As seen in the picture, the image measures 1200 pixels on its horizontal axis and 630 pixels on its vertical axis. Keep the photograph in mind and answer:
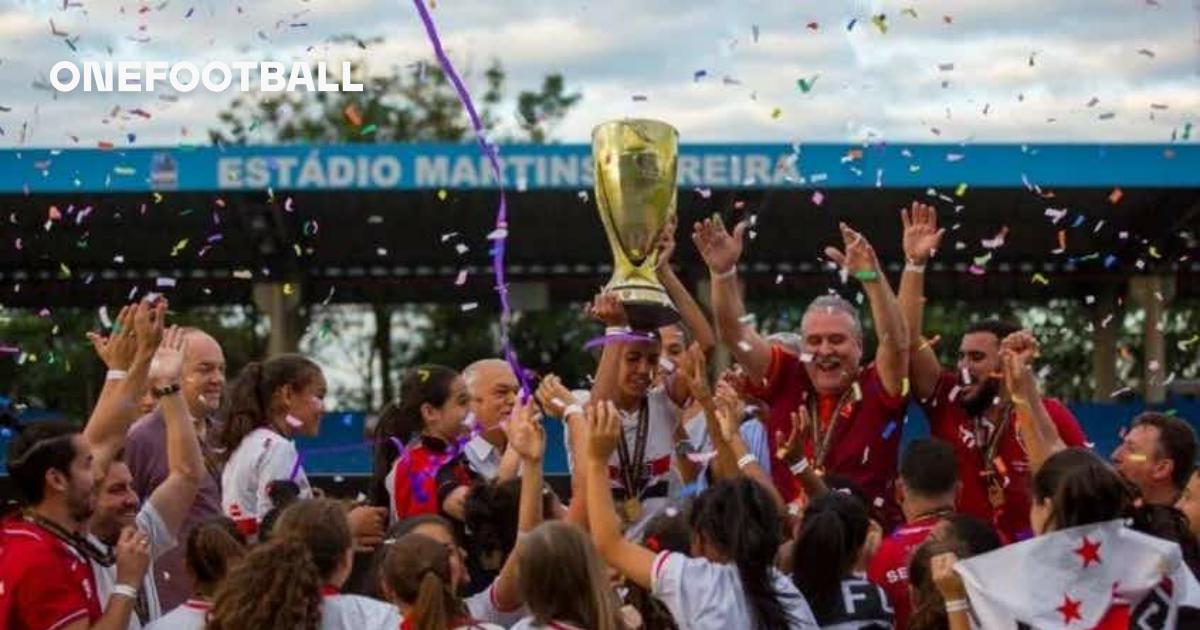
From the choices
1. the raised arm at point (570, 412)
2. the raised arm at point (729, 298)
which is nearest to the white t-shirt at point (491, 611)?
the raised arm at point (570, 412)

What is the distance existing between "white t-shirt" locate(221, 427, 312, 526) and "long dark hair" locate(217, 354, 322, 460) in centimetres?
12

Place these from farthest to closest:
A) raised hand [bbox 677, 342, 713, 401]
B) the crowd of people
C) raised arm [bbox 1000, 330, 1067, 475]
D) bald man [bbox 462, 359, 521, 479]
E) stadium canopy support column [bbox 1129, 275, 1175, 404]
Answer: stadium canopy support column [bbox 1129, 275, 1175, 404] < bald man [bbox 462, 359, 521, 479] < raised hand [bbox 677, 342, 713, 401] < raised arm [bbox 1000, 330, 1067, 475] < the crowd of people

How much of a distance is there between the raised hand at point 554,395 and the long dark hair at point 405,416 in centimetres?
115

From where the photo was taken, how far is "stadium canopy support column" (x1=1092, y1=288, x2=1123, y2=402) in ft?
88.2

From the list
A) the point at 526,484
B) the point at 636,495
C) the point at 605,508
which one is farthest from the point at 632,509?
the point at 605,508

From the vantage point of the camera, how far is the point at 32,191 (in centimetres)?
2222

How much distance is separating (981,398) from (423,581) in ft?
10.1

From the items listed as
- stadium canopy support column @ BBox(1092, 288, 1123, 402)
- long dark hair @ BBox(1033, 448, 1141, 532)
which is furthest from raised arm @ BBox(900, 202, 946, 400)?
stadium canopy support column @ BBox(1092, 288, 1123, 402)

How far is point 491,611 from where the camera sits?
7.16 meters

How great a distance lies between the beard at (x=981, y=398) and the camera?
8.47 m

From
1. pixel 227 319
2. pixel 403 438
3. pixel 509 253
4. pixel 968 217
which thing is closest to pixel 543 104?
pixel 227 319

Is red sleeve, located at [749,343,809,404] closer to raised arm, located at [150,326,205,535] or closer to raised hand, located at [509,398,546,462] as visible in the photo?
raised hand, located at [509,398,546,462]

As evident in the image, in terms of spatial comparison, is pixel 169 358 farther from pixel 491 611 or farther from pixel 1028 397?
pixel 1028 397

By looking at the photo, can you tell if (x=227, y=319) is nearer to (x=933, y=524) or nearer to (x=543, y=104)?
(x=543, y=104)
